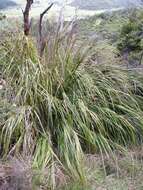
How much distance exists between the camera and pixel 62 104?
4688mm

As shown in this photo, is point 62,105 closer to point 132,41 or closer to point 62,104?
point 62,104

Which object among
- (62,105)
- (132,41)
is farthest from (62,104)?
(132,41)

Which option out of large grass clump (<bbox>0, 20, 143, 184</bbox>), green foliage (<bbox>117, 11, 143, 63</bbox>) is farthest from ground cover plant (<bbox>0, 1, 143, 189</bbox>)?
green foliage (<bbox>117, 11, 143, 63</bbox>)

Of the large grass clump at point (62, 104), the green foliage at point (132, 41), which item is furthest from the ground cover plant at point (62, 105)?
the green foliage at point (132, 41)

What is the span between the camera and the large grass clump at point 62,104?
433 cm

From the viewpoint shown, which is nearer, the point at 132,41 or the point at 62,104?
the point at 62,104

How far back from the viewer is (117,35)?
754 centimetres

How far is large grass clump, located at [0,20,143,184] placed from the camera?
4.33 m

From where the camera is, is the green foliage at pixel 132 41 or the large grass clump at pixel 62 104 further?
the green foliage at pixel 132 41

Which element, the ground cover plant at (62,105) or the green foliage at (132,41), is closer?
the ground cover plant at (62,105)

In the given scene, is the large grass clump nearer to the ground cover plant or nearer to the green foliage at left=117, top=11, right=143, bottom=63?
the ground cover plant

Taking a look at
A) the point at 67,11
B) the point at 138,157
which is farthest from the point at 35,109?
the point at 67,11

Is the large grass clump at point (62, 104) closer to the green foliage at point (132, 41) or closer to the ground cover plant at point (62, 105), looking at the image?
the ground cover plant at point (62, 105)

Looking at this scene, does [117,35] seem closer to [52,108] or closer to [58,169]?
[52,108]
